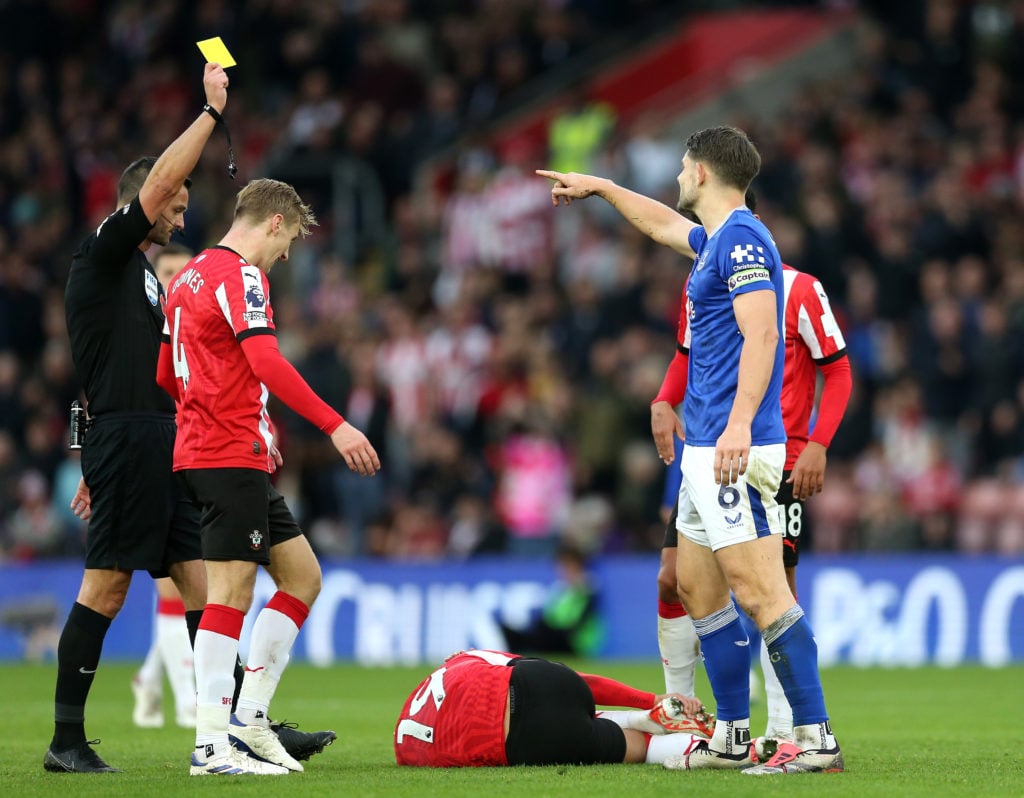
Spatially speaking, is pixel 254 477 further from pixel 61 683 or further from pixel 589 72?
pixel 589 72

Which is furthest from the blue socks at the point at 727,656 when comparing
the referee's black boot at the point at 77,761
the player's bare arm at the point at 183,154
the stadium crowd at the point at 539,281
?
the stadium crowd at the point at 539,281

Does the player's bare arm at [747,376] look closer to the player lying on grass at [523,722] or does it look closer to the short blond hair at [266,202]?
the player lying on grass at [523,722]

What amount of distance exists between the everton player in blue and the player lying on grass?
10.2 inches

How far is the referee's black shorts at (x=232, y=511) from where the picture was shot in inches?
290

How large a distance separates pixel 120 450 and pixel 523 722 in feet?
7.30

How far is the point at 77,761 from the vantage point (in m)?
7.85

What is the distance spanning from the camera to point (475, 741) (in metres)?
7.62

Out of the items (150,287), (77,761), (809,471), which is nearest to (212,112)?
(150,287)

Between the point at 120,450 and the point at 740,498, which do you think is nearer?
the point at 740,498

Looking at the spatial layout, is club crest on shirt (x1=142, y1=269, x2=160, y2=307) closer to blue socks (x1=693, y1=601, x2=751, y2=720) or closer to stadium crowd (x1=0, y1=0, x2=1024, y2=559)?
blue socks (x1=693, y1=601, x2=751, y2=720)

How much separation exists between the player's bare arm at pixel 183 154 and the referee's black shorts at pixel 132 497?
1081 mm

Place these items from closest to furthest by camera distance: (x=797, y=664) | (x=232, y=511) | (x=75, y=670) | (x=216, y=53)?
(x=797, y=664) → (x=232, y=511) → (x=216, y=53) → (x=75, y=670)

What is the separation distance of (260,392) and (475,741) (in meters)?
1.77

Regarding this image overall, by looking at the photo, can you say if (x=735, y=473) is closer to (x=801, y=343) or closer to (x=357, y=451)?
(x=357, y=451)
